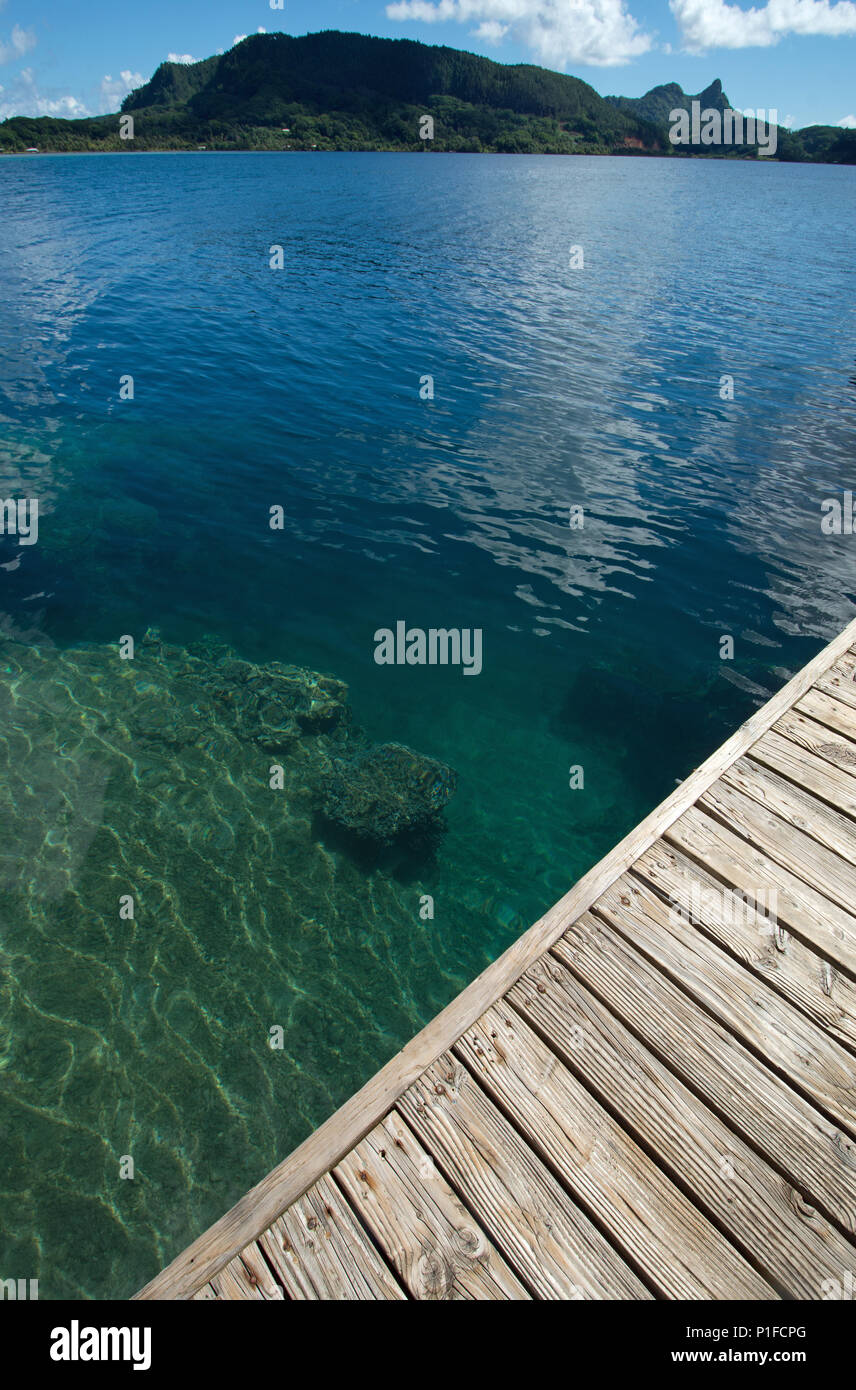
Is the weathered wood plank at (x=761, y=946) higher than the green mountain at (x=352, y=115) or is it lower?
lower

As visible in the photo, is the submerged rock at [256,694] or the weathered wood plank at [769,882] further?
the submerged rock at [256,694]

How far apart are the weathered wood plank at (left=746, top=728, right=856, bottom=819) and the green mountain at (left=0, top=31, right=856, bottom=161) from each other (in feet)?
453

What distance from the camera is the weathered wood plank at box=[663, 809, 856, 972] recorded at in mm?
4555

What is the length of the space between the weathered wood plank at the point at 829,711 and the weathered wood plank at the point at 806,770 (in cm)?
54

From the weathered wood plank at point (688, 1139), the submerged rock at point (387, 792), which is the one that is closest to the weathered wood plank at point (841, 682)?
the weathered wood plank at point (688, 1139)

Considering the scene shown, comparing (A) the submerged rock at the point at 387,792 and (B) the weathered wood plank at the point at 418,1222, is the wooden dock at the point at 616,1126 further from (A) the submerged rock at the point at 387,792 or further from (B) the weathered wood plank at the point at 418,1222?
(A) the submerged rock at the point at 387,792

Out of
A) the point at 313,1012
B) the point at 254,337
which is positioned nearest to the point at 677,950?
the point at 313,1012

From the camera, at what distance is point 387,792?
30.2 feet

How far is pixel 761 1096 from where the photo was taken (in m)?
3.82

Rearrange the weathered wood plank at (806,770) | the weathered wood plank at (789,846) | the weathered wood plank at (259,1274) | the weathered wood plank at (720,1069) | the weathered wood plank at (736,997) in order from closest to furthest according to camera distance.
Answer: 1. the weathered wood plank at (259,1274)
2. the weathered wood plank at (720,1069)
3. the weathered wood plank at (736,997)
4. the weathered wood plank at (789,846)
5. the weathered wood plank at (806,770)

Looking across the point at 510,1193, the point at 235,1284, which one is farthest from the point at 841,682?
the point at 235,1284

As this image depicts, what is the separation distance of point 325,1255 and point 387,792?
20.0 feet

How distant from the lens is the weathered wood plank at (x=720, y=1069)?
351cm
